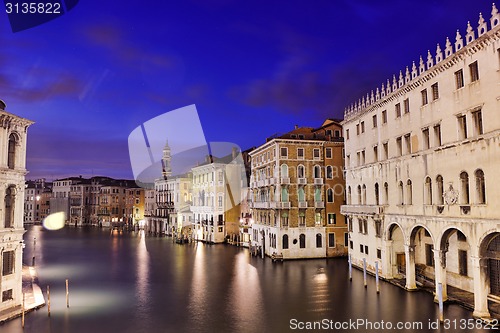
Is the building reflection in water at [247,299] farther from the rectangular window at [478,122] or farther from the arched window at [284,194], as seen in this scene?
the rectangular window at [478,122]


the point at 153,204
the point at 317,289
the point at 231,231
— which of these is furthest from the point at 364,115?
the point at 153,204

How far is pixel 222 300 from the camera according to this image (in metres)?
24.9

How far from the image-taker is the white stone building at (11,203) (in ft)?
67.4

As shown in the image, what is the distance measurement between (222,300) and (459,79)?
18712 millimetres

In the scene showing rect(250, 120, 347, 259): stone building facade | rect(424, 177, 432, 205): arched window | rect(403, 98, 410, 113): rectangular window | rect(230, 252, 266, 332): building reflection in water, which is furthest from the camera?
rect(250, 120, 347, 259): stone building facade

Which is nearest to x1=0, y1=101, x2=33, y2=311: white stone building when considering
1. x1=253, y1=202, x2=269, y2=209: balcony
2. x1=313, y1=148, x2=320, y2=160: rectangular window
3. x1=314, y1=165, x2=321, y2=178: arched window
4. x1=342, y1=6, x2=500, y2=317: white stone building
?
x1=342, y1=6, x2=500, y2=317: white stone building

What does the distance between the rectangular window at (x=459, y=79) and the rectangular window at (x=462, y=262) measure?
35.8 feet

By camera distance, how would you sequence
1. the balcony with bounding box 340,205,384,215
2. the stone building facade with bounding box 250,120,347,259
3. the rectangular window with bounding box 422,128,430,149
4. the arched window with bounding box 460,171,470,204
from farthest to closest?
the stone building facade with bounding box 250,120,347,259
the balcony with bounding box 340,205,384,215
the rectangular window with bounding box 422,128,430,149
the arched window with bounding box 460,171,470,204

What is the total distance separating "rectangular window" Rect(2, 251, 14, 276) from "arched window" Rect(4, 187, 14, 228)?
1.44 metres

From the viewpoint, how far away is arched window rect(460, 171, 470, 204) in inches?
856

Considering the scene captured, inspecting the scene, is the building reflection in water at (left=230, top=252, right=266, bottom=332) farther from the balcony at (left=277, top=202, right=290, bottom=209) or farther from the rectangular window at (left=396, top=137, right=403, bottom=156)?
the rectangular window at (left=396, top=137, right=403, bottom=156)

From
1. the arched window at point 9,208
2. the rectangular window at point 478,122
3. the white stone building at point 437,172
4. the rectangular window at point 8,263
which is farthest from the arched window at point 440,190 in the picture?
the rectangular window at point 8,263

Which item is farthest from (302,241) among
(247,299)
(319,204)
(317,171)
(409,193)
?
(247,299)

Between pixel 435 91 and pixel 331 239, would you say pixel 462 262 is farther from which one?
pixel 331 239
